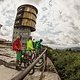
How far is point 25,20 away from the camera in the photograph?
5544 centimetres

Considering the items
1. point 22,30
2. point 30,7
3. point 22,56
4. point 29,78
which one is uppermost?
point 30,7

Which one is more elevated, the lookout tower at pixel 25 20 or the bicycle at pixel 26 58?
the lookout tower at pixel 25 20

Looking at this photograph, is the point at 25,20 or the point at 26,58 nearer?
the point at 26,58

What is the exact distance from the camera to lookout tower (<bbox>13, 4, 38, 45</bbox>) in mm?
54469

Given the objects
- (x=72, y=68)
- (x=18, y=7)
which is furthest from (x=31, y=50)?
(x=18, y=7)

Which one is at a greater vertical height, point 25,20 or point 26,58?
point 25,20

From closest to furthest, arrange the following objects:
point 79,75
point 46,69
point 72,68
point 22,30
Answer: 1. point 79,75
2. point 72,68
3. point 46,69
4. point 22,30

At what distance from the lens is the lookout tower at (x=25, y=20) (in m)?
54.5

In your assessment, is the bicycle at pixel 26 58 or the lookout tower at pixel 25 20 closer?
the bicycle at pixel 26 58

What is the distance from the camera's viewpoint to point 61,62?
15.1 m

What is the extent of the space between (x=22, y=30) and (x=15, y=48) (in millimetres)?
43090

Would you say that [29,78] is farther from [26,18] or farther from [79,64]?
[26,18]

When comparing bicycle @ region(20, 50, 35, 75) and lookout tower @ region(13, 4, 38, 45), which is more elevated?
lookout tower @ region(13, 4, 38, 45)

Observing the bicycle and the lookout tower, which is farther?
Answer: the lookout tower
